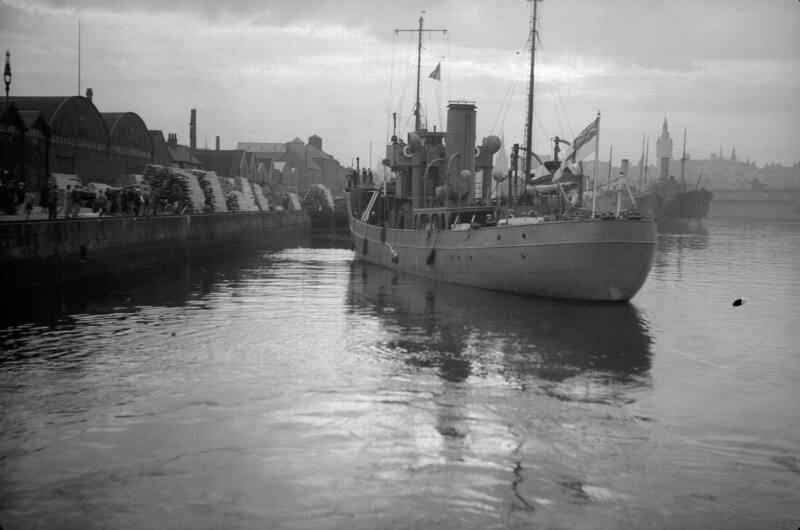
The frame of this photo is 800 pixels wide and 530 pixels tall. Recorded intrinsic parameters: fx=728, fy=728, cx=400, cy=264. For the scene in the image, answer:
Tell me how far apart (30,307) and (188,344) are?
23.7ft

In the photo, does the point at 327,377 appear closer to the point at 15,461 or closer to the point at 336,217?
the point at 15,461

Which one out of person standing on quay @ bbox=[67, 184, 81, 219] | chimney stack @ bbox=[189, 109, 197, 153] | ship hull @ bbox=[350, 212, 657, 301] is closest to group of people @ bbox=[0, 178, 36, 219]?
person standing on quay @ bbox=[67, 184, 81, 219]

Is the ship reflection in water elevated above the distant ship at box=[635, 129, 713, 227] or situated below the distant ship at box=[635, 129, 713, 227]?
below

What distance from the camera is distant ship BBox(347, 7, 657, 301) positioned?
22.7 meters

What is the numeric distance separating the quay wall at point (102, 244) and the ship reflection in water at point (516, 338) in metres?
10.5

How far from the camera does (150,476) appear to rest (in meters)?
8.62

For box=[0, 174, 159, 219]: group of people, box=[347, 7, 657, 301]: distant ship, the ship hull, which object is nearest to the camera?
the ship hull

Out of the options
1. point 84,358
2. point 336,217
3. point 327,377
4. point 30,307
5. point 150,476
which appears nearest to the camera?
point 150,476

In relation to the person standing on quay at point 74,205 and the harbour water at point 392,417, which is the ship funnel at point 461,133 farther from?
the person standing on quay at point 74,205

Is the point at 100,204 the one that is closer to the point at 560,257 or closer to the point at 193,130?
the point at 560,257

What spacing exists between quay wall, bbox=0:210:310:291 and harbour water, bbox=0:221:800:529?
198cm

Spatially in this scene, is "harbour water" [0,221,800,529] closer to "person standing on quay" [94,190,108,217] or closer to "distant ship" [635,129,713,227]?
"person standing on quay" [94,190,108,217]

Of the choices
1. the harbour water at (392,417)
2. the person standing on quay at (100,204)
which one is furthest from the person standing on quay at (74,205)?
the harbour water at (392,417)

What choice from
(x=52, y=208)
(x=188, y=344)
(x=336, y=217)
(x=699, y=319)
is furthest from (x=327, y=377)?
(x=336, y=217)
